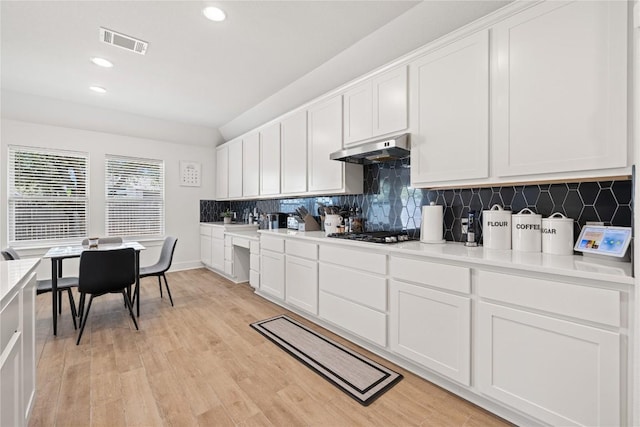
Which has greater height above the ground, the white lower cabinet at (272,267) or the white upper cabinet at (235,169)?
the white upper cabinet at (235,169)

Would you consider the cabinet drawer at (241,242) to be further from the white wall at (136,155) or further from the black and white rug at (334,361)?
the white wall at (136,155)

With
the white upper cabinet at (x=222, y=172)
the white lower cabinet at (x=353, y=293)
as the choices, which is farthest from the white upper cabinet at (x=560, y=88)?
the white upper cabinet at (x=222, y=172)

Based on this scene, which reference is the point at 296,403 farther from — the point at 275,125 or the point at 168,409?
the point at 275,125

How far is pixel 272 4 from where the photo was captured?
6.96 feet

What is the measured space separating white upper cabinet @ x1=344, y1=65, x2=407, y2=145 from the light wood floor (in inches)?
76.8

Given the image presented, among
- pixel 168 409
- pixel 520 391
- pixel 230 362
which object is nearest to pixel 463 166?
pixel 520 391

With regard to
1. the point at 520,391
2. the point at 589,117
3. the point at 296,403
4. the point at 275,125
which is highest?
the point at 275,125

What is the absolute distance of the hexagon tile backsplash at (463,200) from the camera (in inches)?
66.7

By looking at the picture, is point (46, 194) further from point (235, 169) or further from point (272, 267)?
point (272, 267)

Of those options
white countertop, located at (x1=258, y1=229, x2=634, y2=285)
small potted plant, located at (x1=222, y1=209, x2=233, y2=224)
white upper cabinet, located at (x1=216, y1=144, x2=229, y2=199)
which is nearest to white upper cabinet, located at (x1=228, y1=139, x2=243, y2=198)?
white upper cabinet, located at (x1=216, y1=144, x2=229, y2=199)

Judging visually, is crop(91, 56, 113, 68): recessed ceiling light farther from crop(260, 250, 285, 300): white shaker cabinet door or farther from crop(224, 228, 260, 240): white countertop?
crop(260, 250, 285, 300): white shaker cabinet door

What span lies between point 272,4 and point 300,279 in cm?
248

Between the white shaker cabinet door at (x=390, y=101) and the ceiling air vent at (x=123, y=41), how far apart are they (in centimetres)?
220

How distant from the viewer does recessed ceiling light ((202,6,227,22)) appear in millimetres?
2159
